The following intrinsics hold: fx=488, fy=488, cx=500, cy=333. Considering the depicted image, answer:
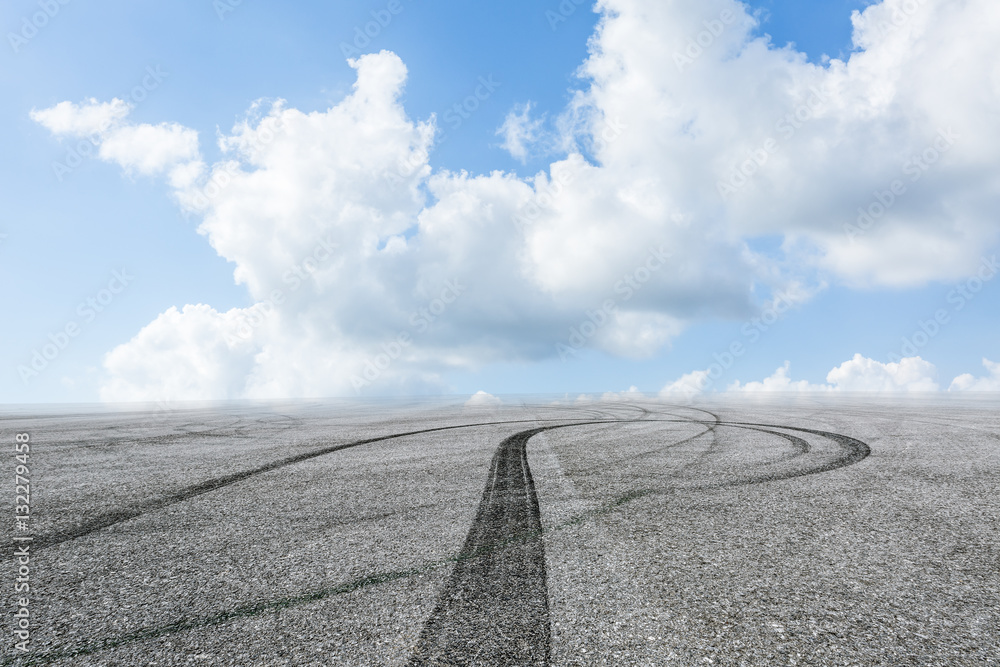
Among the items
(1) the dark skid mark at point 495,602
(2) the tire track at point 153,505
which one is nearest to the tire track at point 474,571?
(1) the dark skid mark at point 495,602

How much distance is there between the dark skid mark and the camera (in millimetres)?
2842

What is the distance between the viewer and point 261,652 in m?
2.90

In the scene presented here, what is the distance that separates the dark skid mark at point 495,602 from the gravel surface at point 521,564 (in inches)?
0.8

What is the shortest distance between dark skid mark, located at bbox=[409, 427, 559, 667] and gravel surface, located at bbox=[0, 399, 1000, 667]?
0.02 meters

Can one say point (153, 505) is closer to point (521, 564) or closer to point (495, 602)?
point (521, 564)

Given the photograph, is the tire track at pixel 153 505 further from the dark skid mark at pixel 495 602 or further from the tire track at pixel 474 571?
the dark skid mark at pixel 495 602

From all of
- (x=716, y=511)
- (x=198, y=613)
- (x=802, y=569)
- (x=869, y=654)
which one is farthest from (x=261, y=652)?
(x=716, y=511)

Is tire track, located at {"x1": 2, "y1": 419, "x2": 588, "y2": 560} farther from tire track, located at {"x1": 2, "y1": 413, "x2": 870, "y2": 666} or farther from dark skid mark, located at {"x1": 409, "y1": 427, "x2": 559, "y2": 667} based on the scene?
dark skid mark, located at {"x1": 409, "y1": 427, "x2": 559, "y2": 667}

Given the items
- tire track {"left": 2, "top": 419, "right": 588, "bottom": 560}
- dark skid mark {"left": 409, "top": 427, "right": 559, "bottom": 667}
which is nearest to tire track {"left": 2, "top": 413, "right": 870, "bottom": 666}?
dark skid mark {"left": 409, "top": 427, "right": 559, "bottom": 667}

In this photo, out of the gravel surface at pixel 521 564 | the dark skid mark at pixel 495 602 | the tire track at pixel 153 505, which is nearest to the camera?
the dark skid mark at pixel 495 602

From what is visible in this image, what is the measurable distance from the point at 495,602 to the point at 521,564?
0.68 metres

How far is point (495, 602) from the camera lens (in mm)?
3398

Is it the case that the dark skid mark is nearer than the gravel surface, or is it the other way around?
the dark skid mark

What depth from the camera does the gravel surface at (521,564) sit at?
2.96m
